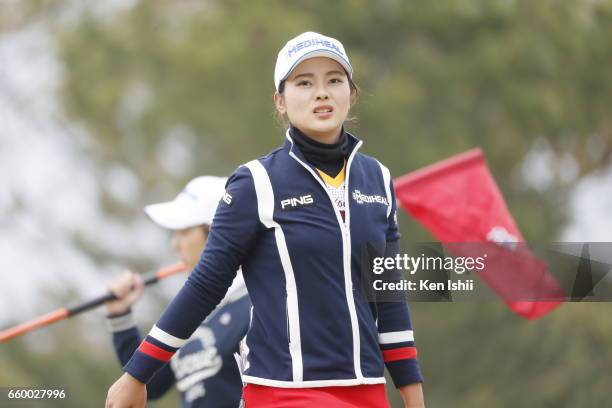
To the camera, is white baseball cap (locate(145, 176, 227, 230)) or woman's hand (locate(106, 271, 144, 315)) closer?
white baseball cap (locate(145, 176, 227, 230))

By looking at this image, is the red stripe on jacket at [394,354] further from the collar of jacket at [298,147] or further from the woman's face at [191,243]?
the woman's face at [191,243]

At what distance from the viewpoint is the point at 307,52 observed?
4.04 m

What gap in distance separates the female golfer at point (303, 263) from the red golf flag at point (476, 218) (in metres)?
1.27

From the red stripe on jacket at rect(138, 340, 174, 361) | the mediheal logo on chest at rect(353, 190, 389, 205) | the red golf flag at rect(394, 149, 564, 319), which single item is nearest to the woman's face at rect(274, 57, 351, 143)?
the mediheal logo on chest at rect(353, 190, 389, 205)

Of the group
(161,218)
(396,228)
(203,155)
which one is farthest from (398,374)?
(203,155)

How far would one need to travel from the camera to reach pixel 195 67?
615 inches

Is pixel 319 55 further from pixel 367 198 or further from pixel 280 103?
pixel 367 198

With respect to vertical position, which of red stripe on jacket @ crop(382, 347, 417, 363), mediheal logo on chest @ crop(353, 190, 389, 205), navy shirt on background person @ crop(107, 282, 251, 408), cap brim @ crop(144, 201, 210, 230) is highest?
cap brim @ crop(144, 201, 210, 230)

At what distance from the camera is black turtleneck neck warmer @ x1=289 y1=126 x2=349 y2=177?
4.03 m

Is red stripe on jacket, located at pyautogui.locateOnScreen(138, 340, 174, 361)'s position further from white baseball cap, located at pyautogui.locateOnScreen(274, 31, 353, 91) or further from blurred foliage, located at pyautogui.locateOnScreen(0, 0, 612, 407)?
blurred foliage, located at pyautogui.locateOnScreen(0, 0, 612, 407)

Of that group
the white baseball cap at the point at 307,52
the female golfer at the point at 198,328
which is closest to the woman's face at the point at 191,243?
the female golfer at the point at 198,328

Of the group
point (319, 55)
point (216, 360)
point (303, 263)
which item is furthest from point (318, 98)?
point (216, 360)

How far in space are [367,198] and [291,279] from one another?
1.15 ft

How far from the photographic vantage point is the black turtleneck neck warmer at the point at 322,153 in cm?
403
